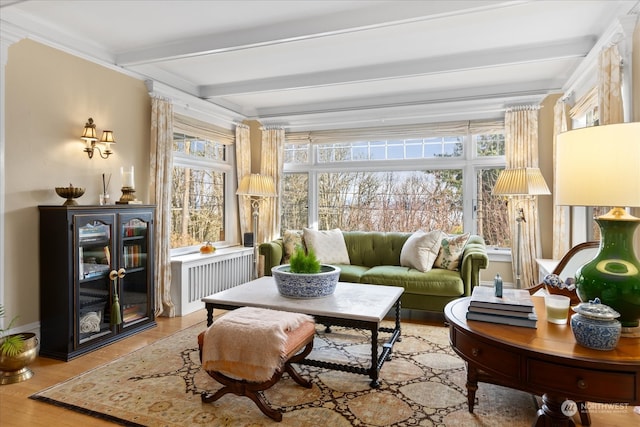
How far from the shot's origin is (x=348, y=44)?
136 inches

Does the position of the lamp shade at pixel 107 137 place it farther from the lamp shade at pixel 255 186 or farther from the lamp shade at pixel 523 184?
the lamp shade at pixel 523 184

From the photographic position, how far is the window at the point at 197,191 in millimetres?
4625

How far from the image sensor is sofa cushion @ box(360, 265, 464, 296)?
152 inches

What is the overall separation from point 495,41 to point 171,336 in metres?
3.81

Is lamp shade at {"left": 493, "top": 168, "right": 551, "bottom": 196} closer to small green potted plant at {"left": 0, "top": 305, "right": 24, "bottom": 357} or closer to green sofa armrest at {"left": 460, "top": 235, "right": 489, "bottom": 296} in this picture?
green sofa armrest at {"left": 460, "top": 235, "right": 489, "bottom": 296}

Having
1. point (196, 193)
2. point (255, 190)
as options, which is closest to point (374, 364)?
point (255, 190)

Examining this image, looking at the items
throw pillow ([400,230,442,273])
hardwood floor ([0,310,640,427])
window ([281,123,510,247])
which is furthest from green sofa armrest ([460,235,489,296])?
hardwood floor ([0,310,640,427])

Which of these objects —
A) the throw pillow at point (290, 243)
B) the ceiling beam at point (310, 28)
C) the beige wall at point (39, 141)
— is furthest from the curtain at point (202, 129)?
the throw pillow at point (290, 243)

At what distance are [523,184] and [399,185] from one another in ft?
5.54

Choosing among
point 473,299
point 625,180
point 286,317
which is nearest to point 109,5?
point 286,317

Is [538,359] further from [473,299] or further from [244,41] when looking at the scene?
[244,41]

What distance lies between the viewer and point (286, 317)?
238 cm

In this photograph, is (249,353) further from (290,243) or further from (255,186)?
(255,186)

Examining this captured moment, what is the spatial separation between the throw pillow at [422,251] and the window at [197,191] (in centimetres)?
254
